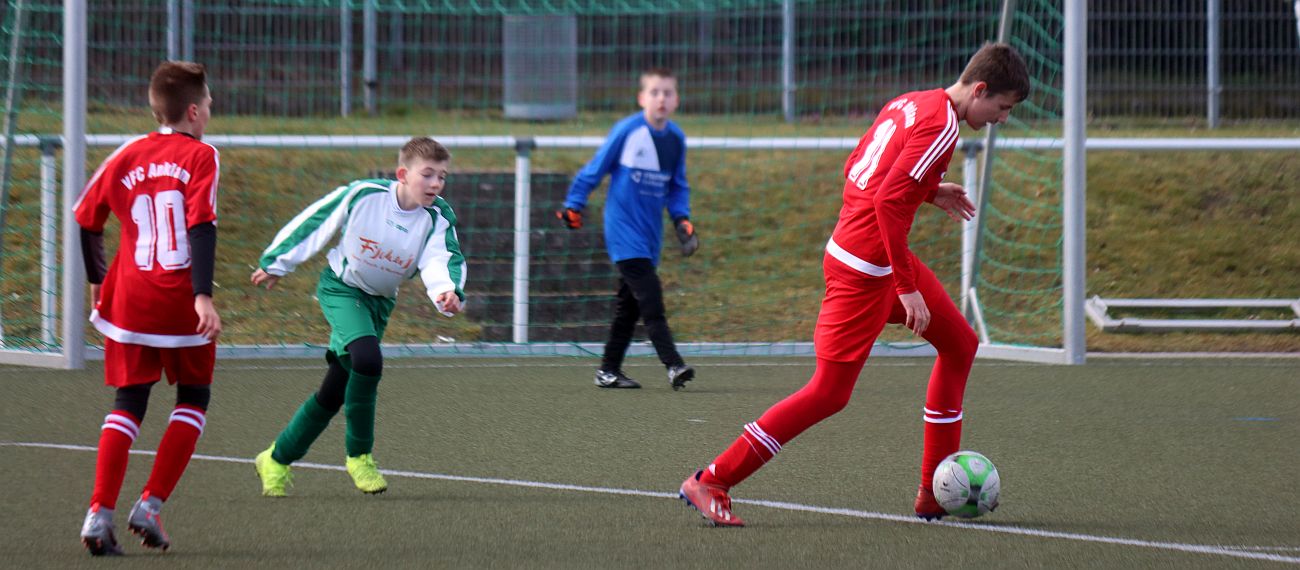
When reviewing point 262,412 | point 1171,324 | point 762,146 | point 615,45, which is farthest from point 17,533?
point 615,45

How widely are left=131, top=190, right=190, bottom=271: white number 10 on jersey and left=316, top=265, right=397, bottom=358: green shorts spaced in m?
0.82

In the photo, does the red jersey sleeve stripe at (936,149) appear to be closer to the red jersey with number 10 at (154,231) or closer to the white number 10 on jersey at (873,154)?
the white number 10 on jersey at (873,154)

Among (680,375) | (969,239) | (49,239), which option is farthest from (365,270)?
(969,239)

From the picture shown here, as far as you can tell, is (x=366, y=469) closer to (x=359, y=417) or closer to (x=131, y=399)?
(x=359, y=417)

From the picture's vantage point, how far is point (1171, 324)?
999 cm

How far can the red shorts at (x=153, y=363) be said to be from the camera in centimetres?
418

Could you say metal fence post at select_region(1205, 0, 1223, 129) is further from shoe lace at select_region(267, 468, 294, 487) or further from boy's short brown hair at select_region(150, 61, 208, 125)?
boy's short brown hair at select_region(150, 61, 208, 125)

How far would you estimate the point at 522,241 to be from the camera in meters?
9.84

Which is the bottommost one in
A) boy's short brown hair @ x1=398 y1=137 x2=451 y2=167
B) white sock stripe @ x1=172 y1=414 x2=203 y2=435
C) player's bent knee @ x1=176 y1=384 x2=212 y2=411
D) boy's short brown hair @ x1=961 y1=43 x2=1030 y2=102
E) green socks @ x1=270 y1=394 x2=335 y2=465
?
green socks @ x1=270 y1=394 x2=335 y2=465

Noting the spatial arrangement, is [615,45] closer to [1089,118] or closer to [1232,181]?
[1089,118]

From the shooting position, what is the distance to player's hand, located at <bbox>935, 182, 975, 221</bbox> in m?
4.71

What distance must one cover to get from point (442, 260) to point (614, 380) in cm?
308

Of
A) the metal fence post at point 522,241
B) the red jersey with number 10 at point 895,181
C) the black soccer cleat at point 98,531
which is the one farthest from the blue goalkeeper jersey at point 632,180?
the black soccer cleat at point 98,531

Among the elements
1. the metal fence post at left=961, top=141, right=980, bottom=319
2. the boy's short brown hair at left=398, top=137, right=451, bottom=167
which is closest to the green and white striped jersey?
the boy's short brown hair at left=398, top=137, right=451, bottom=167
